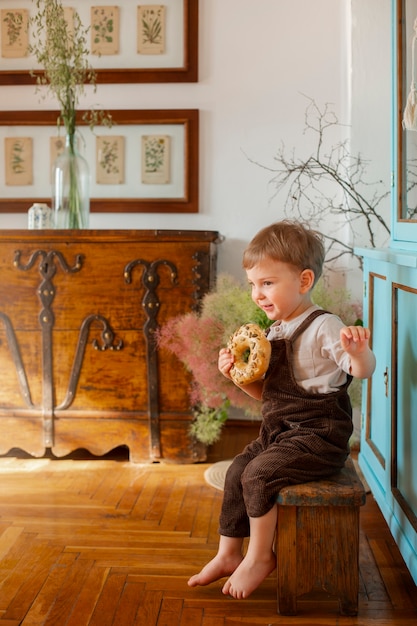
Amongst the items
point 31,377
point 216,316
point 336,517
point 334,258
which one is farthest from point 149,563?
point 334,258

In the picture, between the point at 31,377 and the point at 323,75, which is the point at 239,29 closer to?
the point at 323,75

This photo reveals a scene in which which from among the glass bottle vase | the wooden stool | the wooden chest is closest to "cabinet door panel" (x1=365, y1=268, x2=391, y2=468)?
the wooden stool

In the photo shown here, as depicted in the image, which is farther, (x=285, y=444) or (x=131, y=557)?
(x=131, y=557)

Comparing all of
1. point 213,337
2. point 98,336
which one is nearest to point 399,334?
point 213,337

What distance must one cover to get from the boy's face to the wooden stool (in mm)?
486

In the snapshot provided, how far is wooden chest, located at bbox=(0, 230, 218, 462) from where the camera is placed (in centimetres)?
328

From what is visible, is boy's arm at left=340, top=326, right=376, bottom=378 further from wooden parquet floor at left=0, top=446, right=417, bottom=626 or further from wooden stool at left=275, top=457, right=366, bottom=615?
wooden parquet floor at left=0, top=446, right=417, bottom=626

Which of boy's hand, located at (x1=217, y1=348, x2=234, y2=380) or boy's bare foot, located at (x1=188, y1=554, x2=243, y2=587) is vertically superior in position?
boy's hand, located at (x1=217, y1=348, x2=234, y2=380)

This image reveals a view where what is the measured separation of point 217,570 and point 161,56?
2628 mm

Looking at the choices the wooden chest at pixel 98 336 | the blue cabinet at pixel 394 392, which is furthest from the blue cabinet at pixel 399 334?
the wooden chest at pixel 98 336

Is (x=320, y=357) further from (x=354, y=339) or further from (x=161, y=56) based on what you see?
(x=161, y=56)

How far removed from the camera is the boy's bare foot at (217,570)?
83.0 inches

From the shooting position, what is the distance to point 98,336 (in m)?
3.33

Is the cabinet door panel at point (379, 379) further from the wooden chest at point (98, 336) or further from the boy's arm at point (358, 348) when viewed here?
the wooden chest at point (98, 336)
